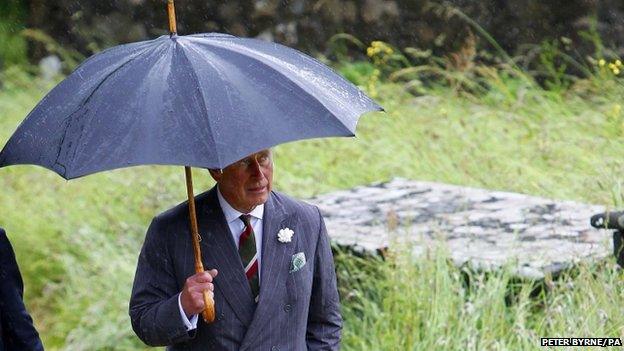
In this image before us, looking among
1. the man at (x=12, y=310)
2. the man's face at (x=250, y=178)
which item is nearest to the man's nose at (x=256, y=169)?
the man's face at (x=250, y=178)

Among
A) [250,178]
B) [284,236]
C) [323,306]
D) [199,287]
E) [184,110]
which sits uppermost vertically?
[184,110]

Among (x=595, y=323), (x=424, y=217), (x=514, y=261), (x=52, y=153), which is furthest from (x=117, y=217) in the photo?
(x=52, y=153)

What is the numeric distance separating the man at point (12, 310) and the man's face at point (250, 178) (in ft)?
1.87

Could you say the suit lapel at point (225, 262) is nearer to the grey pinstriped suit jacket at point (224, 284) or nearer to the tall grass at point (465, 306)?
the grey pinstriped suit jacket at point (224, 284)

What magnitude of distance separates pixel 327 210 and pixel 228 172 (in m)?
3.61

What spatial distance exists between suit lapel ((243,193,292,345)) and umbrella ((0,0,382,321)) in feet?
0.47

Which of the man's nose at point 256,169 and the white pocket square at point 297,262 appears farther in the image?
the white pocket square at point 297,262

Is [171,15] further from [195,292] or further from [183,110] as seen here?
[195,292]

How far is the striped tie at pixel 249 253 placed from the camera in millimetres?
3502

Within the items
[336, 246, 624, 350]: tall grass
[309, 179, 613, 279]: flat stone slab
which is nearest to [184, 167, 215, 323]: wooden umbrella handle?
[336, 246, 624, 350]: tall grass

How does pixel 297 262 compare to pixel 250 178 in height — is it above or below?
below

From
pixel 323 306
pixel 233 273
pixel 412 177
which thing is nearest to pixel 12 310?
pixel 233 273

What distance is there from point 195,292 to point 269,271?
240 mm

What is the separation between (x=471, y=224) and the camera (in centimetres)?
640
